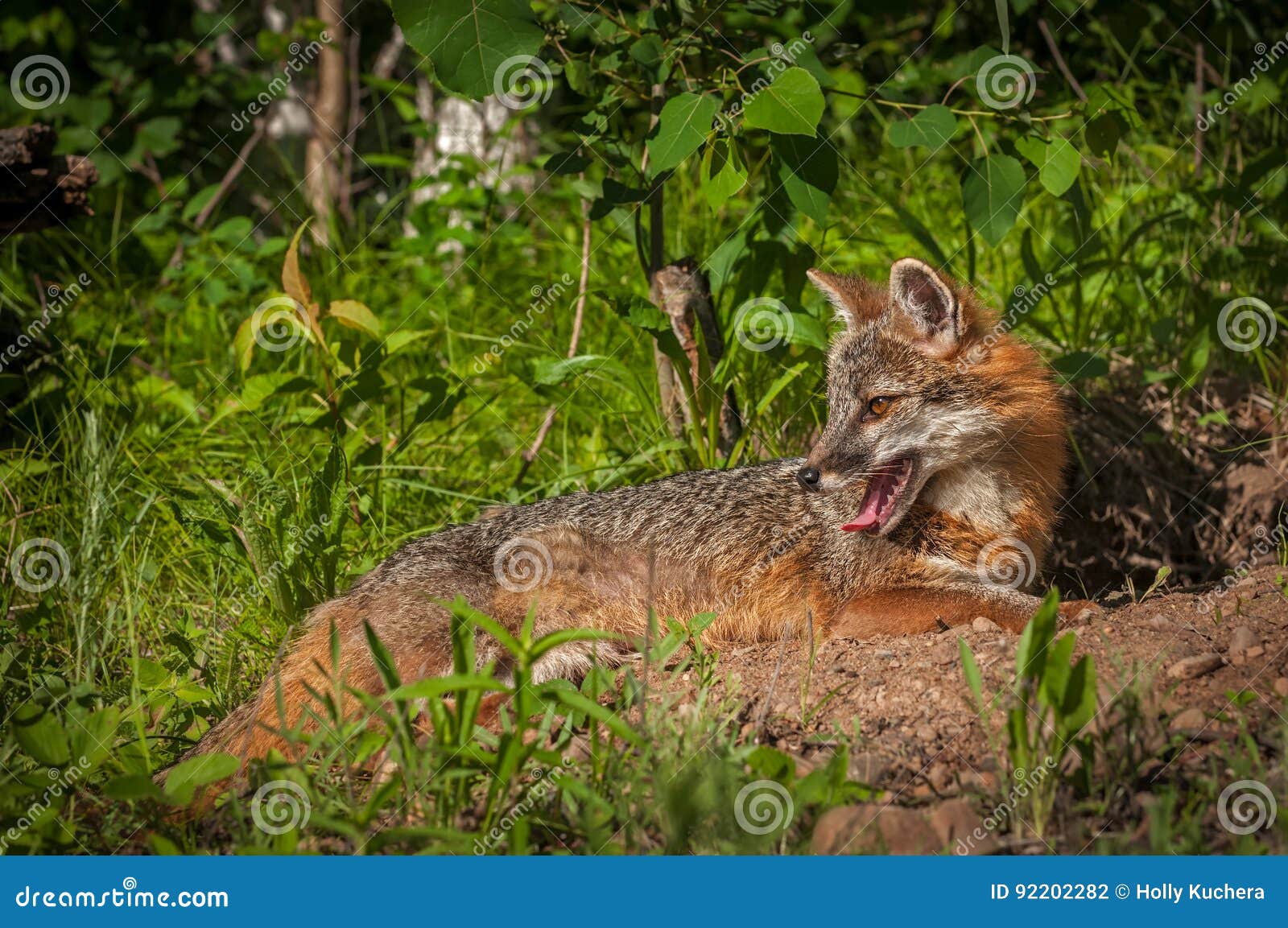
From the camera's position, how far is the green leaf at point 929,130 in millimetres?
4680

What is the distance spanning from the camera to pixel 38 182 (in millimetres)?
5484

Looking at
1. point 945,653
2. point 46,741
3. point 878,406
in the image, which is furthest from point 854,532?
point 46,741

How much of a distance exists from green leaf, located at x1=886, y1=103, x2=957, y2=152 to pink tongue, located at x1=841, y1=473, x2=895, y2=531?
1.38 m

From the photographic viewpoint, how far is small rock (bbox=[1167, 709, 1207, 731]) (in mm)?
3404

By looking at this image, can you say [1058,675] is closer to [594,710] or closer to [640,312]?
[594,710]

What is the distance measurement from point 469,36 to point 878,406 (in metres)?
2.15

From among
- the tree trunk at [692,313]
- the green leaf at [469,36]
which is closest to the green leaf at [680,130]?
the green leaf at [469,36]

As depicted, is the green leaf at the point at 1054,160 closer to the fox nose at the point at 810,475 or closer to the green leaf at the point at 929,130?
the green leaf at the point at 929,130

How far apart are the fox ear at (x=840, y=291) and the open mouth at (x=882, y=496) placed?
2.48 feet

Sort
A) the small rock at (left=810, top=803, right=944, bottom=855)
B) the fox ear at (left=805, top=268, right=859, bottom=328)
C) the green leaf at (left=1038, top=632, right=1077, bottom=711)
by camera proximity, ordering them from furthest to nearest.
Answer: the fox ear at (left=805, top=268, right=859, bottom=328) < the green leaf at (left=1038, top=632, right=1077, bottom=711) < the small rock at (left=810, top=803, right=944, bottom=855)

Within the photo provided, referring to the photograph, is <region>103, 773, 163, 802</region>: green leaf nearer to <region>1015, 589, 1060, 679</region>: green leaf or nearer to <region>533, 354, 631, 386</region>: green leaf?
<region>1015, 589, 1060, 679</region>: green leaf

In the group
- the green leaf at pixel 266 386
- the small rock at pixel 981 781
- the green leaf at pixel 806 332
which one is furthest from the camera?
the green leaf at pixel 266 386

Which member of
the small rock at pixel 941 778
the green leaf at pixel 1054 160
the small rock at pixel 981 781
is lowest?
the small rock at pixel 941 778

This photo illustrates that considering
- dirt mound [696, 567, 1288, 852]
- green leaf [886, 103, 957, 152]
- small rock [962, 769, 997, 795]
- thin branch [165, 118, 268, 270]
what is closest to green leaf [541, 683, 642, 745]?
dirt mound [696, 567, 1288, 852]
